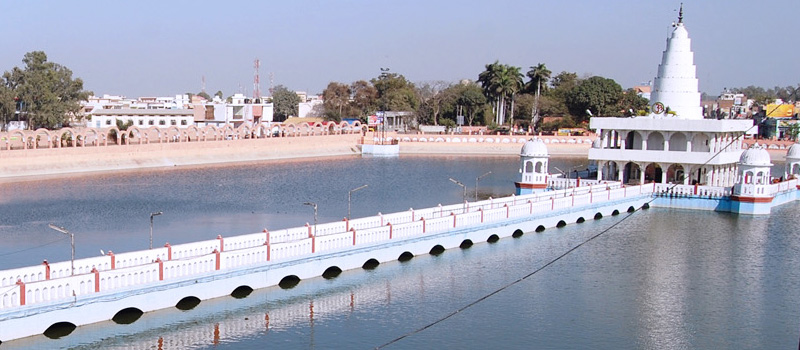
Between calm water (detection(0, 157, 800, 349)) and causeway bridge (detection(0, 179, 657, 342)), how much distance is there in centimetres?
38

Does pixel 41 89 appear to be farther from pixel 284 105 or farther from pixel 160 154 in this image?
pixel 284 105

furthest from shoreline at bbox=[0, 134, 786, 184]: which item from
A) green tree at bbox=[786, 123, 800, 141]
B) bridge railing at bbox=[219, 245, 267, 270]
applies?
bridge railing at bbox=[219, 245, 267, 270]

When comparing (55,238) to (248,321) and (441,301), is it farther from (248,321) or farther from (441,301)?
(441,301)

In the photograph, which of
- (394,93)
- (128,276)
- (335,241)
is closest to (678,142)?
(335,241)

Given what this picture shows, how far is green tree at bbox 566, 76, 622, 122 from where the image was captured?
3730 inches

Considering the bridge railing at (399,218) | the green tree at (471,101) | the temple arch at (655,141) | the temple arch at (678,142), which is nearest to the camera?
the bridge railing at (399,218)

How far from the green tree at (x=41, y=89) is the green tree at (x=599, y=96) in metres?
57.0

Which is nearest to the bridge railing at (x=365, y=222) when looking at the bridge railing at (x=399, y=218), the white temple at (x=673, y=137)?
the bridge railing at (x=399, y=218)

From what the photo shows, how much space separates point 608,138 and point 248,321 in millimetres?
30898

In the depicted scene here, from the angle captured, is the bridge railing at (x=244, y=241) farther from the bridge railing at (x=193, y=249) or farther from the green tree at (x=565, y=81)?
the green tree at (x=565, y=81)

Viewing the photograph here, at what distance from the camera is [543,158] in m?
42.6

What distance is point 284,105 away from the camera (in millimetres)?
127125

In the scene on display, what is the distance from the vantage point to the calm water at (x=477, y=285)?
19344 millimetres

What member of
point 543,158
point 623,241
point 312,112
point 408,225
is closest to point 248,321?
point 408,225
